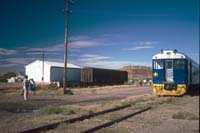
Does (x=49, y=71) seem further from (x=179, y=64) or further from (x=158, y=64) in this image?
(x=179, y=64)

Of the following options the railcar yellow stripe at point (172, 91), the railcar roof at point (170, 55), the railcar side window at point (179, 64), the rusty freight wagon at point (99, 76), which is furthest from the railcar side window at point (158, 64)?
the rusty freight wagon at point (99, 76)

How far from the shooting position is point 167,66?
25688mm

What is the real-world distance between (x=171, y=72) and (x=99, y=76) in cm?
3568

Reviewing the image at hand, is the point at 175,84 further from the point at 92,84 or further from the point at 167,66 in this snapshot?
the point at 92,84

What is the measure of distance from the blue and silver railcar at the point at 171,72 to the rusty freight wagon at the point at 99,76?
31692mm

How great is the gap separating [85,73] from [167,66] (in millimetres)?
33739

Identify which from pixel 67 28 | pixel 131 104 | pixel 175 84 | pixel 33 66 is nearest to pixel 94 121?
pixel 131 104

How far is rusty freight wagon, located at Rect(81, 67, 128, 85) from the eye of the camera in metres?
58.0

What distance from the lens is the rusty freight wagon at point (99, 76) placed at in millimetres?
58000

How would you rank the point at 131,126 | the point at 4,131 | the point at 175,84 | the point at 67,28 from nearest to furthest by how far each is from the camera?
the point at 4,131 → the point at 131,126 → the point at 175,84 → the point at 67,28

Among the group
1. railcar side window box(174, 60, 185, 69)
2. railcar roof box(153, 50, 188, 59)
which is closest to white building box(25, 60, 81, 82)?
railcar roof box(153, 50, 188, 59)

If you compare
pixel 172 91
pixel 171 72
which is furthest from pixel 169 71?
pixel 172 91

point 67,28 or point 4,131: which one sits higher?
point 67,28

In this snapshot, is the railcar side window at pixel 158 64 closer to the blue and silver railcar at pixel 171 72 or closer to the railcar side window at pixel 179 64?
the blue and silver railcar at pixel 171 72
